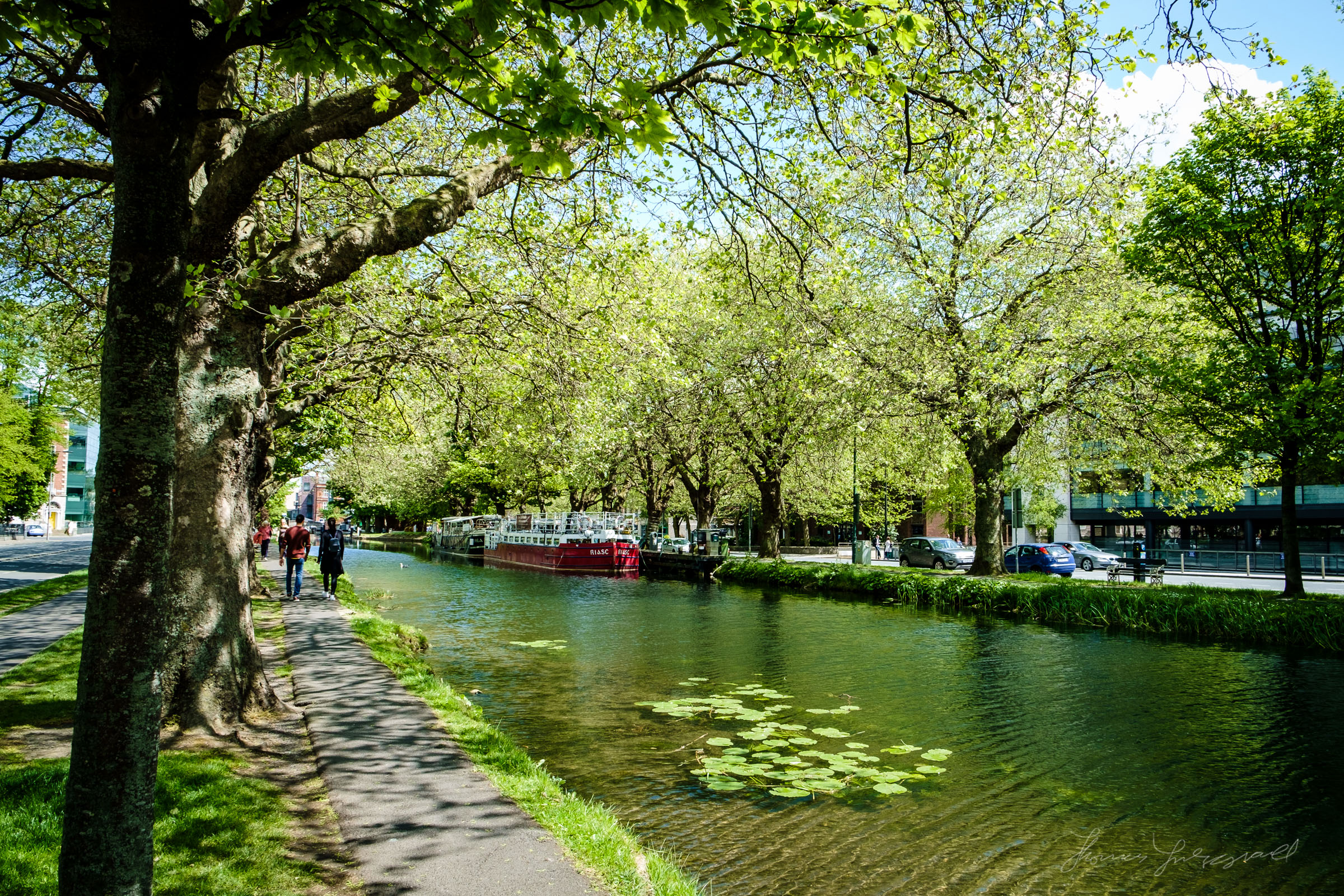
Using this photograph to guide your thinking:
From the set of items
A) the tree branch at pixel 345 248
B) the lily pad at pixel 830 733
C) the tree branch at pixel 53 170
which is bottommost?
the lily pad at pixel 830 733

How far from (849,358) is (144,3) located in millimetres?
20022

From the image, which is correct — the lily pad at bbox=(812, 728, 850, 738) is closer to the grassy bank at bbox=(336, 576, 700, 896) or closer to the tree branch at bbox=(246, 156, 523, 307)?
the grassy bank at bbox=(336, 576, 700, 896)

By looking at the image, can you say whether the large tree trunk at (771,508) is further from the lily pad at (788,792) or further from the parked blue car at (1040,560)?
the lily pad at (788,792)

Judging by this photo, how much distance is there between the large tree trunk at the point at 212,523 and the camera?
7.25 m

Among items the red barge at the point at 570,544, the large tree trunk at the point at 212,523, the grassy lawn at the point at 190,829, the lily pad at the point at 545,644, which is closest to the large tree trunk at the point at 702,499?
the red barge at the point at 570,544

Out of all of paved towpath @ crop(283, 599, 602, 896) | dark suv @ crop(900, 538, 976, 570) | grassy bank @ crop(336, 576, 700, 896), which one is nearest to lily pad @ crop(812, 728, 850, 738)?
grassy bank @ crop(336, 576, 700, 896)

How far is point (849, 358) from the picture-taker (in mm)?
22078

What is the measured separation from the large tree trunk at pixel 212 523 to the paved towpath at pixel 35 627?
3.97 metres

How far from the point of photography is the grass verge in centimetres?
1603

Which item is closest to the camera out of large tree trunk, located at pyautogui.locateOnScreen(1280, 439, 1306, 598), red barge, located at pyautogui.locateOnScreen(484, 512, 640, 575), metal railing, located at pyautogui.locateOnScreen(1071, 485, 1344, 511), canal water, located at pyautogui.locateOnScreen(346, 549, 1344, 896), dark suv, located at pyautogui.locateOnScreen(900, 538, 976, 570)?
canal water, located at pyautogui.locateOnScreen(346, 549, 1344, 896)

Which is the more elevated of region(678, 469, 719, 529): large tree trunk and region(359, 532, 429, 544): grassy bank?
region(678, 469, 719, 529): large tree trunk

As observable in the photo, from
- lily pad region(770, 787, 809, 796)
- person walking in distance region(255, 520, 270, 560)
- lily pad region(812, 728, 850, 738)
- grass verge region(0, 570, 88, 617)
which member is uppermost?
person walking in distance region(255, 520, 270, 560)

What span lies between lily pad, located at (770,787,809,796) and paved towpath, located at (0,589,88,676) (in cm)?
887

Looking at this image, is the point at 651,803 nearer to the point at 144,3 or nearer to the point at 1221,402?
the point at 144,3
